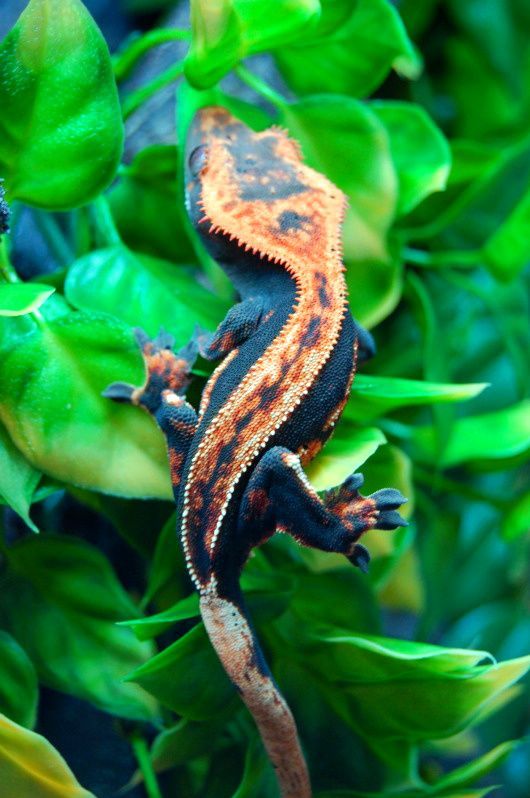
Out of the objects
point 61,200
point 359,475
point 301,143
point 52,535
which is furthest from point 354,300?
point 52,535

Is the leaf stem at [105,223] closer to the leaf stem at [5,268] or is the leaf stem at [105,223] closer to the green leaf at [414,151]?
the leaf stem at [5,268]

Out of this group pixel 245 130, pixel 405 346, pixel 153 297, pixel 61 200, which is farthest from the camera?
pixel 405 346

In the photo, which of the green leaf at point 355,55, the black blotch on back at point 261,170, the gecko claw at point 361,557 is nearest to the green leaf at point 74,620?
the gecko claw at point 361,557

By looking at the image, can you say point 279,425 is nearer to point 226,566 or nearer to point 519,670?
point 226,566

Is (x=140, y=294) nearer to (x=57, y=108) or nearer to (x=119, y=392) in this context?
(x=119, y=392)

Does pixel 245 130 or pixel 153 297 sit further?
pixel 245 130

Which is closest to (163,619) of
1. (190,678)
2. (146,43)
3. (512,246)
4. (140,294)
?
(190,678)
